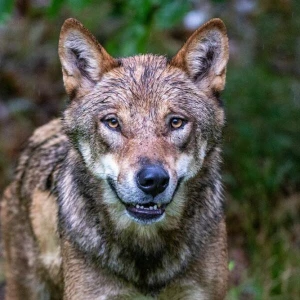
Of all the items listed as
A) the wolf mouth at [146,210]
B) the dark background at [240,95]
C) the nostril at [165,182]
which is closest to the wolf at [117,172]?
the wolf mouth at [146,210]

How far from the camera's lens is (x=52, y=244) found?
588cm

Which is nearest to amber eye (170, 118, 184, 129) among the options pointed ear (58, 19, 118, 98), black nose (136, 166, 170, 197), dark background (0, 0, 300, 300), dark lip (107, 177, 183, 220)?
dark lip (107, 177, 183, 220)

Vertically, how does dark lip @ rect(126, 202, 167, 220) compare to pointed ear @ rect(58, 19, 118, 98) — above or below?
below

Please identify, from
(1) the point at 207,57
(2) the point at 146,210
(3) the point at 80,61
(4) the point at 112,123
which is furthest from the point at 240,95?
(2) the point at 146,210

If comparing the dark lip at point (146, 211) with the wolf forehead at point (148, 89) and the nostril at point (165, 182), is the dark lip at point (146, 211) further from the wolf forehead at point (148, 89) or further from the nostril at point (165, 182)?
the wolf forehead at point (148, 89)

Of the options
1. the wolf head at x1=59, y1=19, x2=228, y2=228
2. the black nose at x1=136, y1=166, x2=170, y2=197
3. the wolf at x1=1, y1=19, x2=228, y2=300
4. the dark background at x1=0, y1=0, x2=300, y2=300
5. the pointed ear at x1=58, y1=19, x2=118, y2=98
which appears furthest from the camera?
the dark background at x1=0, y1=0, x2=300, y2=300

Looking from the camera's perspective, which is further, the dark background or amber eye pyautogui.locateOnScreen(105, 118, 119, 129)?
the dark background

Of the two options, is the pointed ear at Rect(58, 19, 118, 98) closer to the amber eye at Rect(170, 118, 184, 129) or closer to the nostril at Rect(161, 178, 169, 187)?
the amber eye at Rect(170, 118, 184, 129)

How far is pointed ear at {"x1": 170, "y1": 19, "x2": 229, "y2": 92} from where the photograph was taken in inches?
204

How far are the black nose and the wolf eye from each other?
18.7 inches

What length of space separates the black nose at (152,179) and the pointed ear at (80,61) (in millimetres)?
1014

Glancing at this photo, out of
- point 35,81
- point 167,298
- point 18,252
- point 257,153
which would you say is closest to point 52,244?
point 18,252

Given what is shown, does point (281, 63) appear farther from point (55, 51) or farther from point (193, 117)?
point (193, 117)

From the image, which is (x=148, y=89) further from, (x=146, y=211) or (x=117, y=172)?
(x=146, y=211)
